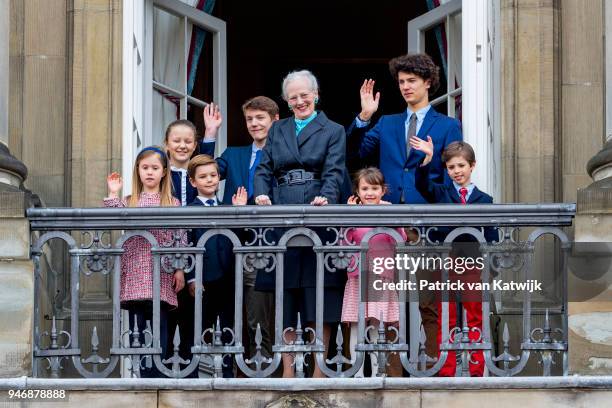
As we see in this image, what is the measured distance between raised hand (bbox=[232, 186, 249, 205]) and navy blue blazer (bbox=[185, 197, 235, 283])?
0.25 m

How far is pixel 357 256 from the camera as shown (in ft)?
37.9

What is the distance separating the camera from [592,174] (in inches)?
484

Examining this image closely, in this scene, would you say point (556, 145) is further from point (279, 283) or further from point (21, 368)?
point (21, 368)

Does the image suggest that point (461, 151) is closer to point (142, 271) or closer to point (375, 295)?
point (375, 295)

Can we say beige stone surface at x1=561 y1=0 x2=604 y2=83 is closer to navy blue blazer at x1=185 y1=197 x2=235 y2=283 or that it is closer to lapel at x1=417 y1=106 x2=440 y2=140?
lapel at x1=417 y1=106 x2=440 y2=140

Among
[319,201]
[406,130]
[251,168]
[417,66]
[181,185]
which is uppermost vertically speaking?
[417,66]

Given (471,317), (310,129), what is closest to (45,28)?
(310,129)

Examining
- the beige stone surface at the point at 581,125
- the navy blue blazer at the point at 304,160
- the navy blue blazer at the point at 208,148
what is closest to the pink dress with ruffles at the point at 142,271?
the navy blue blazer at the point at 304,160

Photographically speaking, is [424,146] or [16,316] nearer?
[16,316]

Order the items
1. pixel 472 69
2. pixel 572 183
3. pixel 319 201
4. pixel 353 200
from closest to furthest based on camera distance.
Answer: pixel 319 201, pixel 353 200, pixel 472 69, pixel 572 183

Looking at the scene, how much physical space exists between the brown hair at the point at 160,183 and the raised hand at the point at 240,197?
1.28 feet

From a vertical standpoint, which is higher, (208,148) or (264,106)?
(264,106)

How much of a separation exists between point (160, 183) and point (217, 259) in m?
0.54

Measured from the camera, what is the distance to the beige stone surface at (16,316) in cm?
1149
